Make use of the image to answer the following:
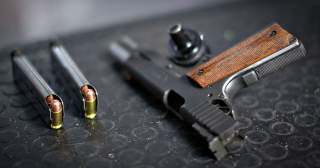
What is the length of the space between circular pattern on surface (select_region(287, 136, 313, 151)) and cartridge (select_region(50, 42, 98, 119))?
0.49 metres

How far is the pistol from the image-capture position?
1.04 metres

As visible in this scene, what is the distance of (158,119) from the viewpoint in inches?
46.3

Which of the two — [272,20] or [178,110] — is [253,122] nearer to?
[178,110]

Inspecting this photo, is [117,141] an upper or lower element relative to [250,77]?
lower

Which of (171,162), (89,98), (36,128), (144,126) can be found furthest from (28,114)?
(171,162)

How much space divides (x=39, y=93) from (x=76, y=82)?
10 cm

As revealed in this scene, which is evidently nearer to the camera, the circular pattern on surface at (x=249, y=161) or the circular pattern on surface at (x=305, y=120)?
the circular pattern on surface at (x=249, y=161)

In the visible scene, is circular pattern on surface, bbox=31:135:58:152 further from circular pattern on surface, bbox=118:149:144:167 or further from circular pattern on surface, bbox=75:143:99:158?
circular pattern on surface, bbox=118:149:144:167

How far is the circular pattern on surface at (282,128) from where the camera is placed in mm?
1095

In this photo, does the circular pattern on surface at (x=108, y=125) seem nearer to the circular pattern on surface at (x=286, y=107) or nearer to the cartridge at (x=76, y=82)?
the cartridge at (x=76, y=82)

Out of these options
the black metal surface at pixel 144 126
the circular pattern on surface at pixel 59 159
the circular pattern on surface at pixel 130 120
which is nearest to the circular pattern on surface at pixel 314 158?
the black metal surface at pixel 144 126

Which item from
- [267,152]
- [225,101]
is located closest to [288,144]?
[267,152]

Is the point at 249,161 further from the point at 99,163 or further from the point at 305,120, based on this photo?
the point at 99,163

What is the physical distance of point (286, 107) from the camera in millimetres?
1190
